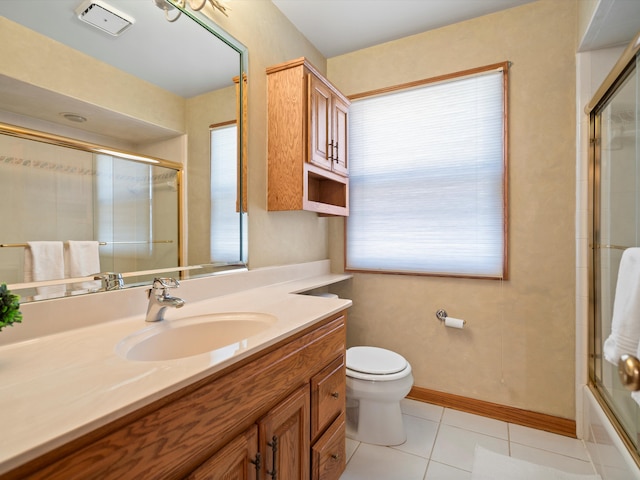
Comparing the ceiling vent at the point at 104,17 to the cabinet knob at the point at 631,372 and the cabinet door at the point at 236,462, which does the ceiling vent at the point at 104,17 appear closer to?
the cabinet door at the point at 236,462

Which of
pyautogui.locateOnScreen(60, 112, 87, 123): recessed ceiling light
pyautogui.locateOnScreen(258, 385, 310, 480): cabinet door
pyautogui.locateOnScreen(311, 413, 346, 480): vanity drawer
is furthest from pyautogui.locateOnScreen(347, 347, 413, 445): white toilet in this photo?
pyautogui.locateOnScreen(60, 112, 87, 123): recessed ceiling light

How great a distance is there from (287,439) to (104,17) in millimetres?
1546

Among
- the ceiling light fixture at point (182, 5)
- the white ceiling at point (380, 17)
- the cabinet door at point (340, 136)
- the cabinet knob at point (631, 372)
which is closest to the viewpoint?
the cabinet knob at point (631, 372)

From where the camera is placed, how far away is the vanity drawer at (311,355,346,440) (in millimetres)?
1180

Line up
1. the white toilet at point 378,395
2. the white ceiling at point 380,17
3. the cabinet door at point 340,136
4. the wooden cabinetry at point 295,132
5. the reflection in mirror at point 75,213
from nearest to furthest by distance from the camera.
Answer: the reflection in mirror at point 75,213
the white toilet at point 378,395
the wooden cabinetry at point 295,132
the white ceiling at point 380,17
the cabinet door at point 340,136

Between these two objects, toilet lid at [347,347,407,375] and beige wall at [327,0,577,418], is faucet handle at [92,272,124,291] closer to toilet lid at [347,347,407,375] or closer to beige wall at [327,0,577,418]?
toilet lid at [347,347,407,375]

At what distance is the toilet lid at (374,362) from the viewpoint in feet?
5.59

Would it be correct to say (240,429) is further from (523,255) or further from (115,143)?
(523,255)

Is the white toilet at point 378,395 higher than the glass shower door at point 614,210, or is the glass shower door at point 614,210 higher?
the glass shower door at point 614,210

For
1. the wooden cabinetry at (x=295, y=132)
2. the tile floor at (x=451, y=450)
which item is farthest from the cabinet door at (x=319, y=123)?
the tile floor at (x=451, y=450)

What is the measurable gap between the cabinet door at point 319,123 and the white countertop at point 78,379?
1098 millimetres

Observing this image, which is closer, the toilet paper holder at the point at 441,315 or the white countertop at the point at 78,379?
the white countertop at the point at 78,379

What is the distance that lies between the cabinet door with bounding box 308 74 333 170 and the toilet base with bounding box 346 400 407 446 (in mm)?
1419

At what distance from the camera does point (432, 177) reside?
2162 mm
